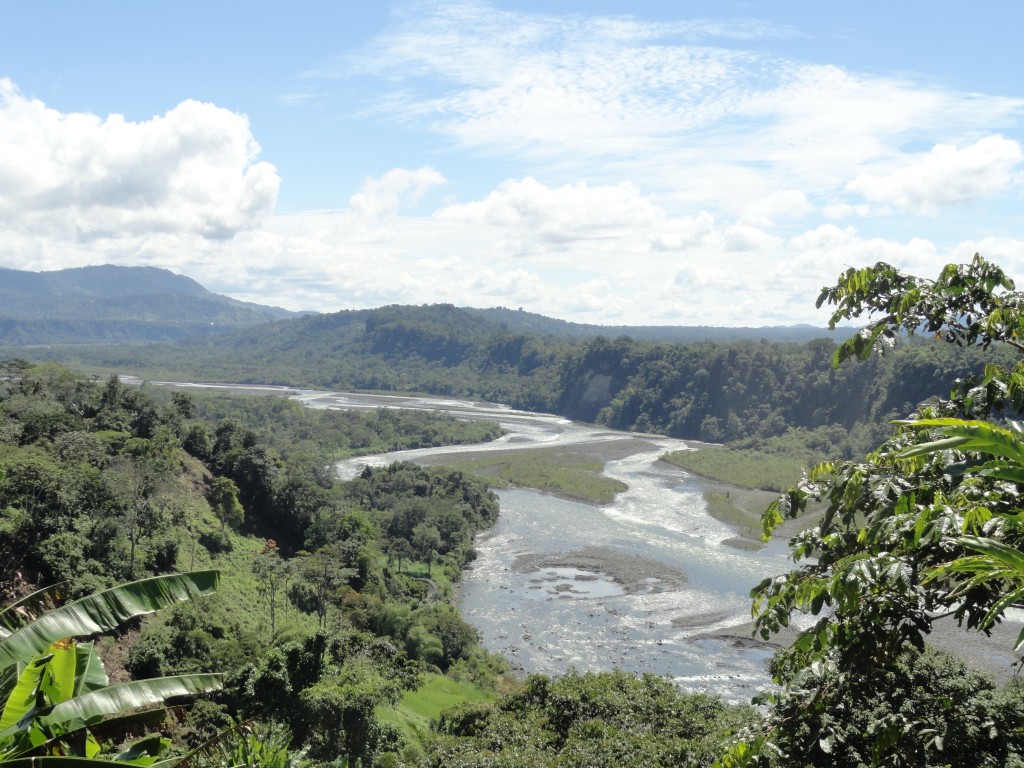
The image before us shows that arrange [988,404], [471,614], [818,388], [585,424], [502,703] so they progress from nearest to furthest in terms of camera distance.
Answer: [988,404], [502,703], [471,614], [818,388], [585,424]

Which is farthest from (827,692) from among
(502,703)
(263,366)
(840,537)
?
(263,366)

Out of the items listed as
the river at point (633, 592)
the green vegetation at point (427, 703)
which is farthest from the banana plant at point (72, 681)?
the river at point (633, 592)

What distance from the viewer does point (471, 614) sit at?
1585 inches

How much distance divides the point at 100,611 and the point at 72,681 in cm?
49

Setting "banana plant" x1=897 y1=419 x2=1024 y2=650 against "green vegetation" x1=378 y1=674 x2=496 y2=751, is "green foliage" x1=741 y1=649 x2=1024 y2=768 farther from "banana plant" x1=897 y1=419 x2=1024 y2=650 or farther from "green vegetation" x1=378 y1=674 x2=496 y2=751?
"green vegetation" x1=378 y1=674 x2=496 y2=751

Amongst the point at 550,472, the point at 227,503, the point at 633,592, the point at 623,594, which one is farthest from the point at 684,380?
the point at 227,503

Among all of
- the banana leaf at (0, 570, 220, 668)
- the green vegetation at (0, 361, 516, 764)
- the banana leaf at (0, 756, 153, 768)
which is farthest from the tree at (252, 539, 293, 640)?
the banana leaf at (0, 756, 153, 768)

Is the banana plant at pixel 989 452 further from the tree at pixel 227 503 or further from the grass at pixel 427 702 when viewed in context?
the tree at pixel 227 503

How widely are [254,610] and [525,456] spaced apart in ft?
180

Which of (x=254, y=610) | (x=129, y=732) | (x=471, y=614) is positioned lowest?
(x=471, y=614)

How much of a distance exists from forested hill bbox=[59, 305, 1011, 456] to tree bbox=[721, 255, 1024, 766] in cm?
5253

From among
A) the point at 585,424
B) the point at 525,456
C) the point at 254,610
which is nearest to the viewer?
the point at 254,610

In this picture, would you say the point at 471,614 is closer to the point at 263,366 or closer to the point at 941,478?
the point at 941,478

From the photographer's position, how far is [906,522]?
366 cm
